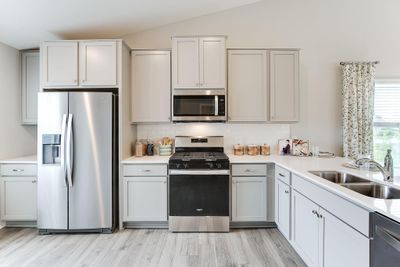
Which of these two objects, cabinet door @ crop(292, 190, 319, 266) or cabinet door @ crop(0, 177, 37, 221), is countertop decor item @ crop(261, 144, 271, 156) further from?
cabinet door @ crop(0, 177, 37, 221)

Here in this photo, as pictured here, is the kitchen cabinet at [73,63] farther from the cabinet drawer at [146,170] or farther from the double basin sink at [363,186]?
the double basin sink at [363,186]

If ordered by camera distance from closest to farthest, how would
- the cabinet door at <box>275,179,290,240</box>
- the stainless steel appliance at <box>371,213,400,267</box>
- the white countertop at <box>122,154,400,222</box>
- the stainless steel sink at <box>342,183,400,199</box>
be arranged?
the stainless steel appliance at <box>371,213,400,267</box> < the white countertop at <box>122,154,400,222</box> < the stainless steel sink at <box>342,183,400,199</box> < the cabinet door at <box>275,179,290,240</box>

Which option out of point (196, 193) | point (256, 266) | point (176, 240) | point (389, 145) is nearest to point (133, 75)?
point (196, 193)

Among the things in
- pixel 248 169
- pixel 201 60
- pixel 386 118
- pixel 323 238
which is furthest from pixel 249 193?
Answer: pixel 386 118

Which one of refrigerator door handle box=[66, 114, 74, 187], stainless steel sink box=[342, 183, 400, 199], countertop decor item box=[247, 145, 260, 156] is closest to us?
stainless steel sink box=[342, 183, 400, 199]

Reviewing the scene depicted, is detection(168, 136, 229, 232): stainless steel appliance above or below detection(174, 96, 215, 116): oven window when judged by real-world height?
below

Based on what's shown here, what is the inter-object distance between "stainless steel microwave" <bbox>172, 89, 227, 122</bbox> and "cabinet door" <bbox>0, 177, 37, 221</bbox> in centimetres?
205

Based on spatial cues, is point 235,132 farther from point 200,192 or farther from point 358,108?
point 358,108

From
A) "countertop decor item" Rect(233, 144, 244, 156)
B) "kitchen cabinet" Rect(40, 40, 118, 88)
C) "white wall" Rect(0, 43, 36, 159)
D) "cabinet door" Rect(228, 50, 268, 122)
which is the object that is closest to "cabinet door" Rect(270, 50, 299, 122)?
"cabinet door" Rect(228, 50, 268, 122)

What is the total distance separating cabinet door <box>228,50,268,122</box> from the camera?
3445mm

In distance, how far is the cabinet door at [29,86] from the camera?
11.9ft

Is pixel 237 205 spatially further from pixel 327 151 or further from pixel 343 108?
pixel 343 108

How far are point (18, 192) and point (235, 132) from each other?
304 centimetres

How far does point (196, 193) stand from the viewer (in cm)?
309
